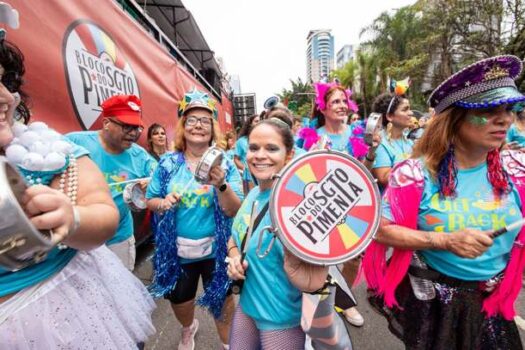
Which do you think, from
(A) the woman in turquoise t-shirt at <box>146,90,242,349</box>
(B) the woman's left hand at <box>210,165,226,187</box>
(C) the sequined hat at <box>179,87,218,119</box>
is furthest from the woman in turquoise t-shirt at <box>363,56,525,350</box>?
(C) the sequined hat at <box>179,87,218,119</box>

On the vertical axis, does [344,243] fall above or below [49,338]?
above

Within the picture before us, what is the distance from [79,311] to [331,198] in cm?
94

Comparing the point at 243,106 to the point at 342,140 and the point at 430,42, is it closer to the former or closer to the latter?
the point at 430,42

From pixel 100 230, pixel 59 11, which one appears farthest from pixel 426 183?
pixel 59 11

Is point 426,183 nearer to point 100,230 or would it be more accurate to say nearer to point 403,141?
point 100,230

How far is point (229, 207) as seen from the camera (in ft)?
6.45

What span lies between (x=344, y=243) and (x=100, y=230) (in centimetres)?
81

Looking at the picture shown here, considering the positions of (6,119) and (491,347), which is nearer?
(6,119)

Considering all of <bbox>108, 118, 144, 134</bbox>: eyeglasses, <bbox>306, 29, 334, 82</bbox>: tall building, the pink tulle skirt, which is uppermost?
<bbox>306, 29, 334, 82</bbox>: tall building

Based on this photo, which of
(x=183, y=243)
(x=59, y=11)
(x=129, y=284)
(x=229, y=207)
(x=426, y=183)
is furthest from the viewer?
(x=59, y=11)

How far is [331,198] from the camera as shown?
1082 mm

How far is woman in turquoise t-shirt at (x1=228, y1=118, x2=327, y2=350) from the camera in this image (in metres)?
1.36

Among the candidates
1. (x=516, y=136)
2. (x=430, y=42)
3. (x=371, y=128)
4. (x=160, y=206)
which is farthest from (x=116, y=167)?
(x=430, y=42)

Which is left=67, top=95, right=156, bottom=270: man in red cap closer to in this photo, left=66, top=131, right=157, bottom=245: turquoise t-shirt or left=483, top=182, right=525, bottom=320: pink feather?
left=66, top=131, right=157, bottom=245: turquoise t-shirt
